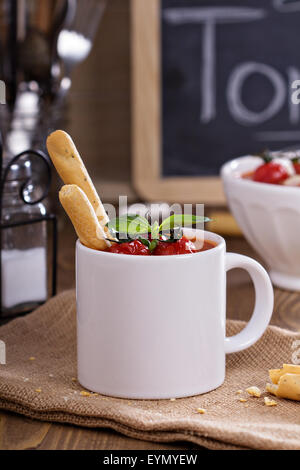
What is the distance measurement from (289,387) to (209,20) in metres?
1.06

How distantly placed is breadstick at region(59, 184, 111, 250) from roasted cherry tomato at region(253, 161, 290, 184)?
0.42 m

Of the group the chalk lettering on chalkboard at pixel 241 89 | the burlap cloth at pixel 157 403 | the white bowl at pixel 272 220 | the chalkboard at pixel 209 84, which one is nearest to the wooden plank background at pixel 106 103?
the chalkboard at pixel 209 84

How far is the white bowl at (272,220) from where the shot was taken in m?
1.03

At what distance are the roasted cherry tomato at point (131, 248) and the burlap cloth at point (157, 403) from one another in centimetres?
13

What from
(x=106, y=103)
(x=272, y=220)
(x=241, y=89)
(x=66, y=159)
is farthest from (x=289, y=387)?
(x=106, y=103)

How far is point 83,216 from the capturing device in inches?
26.4

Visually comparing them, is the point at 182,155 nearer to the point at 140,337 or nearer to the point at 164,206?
the point at 164,206

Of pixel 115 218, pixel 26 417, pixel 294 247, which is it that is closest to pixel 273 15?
pixel 294 247

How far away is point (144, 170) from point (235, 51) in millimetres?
303

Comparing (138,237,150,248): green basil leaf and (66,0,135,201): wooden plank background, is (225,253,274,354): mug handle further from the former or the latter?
(66,0,135,201): wooden plank background

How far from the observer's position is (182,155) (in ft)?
5.29

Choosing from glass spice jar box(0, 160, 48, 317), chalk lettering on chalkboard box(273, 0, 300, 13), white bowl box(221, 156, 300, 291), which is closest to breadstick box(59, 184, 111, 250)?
glass spice jar box(0, 160, 48, 317)

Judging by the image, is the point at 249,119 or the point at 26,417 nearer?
the point at 26,417
